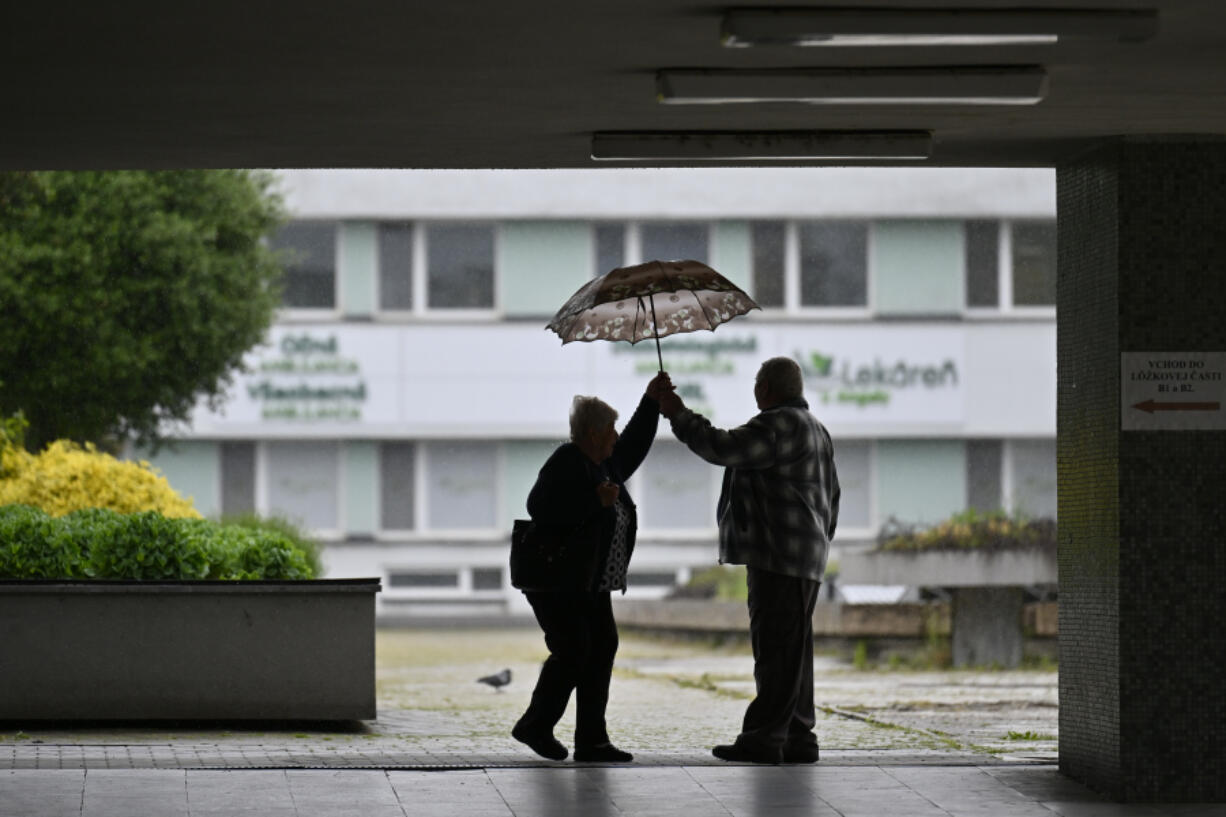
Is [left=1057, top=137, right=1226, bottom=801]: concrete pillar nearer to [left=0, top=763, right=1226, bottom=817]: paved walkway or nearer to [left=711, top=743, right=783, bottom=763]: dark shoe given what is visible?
[left=0, top=763, right=1226, bottom=817]: paved walkway

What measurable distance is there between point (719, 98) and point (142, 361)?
61.3 ft

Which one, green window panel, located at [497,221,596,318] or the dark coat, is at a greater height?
green window panel, located at [497,221,596,318]

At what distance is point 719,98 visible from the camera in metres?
8.24

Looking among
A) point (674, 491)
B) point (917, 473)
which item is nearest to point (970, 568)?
point (674, 491)

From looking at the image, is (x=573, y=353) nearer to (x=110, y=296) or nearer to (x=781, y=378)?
(x=110, y=296)

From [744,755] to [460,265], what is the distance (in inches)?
1103

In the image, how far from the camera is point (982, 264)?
39.0 meters

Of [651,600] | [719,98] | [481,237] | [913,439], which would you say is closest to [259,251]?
[651,600]

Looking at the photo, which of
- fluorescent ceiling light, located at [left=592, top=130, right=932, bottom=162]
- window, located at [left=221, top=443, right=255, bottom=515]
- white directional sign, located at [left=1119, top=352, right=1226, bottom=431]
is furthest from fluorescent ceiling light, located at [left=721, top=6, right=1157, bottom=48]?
window, located at [left=221, top=443, right=255, bottom=515]

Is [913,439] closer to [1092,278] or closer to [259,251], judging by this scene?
[259,251]

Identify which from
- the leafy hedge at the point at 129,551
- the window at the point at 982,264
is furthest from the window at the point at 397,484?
the leafy hedge at the point at 129,551

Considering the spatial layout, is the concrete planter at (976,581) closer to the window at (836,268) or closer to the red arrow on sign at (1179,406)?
the red arrow on sign at (1179,406)

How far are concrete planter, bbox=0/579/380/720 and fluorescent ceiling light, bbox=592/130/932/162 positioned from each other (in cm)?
500

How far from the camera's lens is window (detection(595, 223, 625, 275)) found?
3875 centimetres
